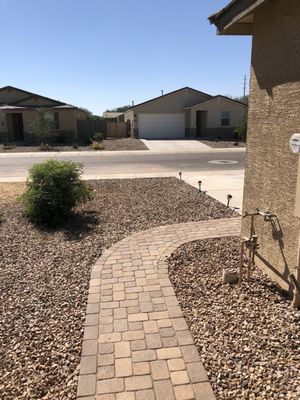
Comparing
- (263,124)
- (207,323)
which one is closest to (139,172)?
(263,124)

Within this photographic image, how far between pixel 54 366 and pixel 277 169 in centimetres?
316

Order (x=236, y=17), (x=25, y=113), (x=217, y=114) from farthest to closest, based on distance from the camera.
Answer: (x=217, y=114) → (x=25, y=113) → (x=236, y=17)

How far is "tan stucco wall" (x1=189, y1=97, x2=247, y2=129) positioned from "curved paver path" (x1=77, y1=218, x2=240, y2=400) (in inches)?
1094

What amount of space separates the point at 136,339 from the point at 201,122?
31266 mm

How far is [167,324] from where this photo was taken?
3.42 metres

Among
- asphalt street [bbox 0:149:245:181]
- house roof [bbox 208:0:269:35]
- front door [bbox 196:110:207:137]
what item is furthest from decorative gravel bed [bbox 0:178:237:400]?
front door [bbox 196:110:207:137]

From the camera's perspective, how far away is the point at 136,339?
3201 mm

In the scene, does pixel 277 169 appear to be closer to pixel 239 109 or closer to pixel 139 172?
pixel 139 172

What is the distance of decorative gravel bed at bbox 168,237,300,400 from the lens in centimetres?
261

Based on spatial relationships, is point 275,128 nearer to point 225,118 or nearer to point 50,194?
point 50,194

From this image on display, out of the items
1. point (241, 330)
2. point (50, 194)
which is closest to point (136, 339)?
point (241, 330)

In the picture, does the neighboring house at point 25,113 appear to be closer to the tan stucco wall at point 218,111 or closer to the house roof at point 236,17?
the tan stucco wall at point 218,111

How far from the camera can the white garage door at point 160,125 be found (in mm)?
32312

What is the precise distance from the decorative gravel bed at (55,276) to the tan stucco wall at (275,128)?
7.99 feet
